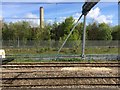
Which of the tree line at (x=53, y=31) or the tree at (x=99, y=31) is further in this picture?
the tree at (x=99, y=31)

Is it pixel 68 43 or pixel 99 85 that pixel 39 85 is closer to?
pixel 99 85

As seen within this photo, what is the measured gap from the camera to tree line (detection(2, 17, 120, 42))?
44062mm

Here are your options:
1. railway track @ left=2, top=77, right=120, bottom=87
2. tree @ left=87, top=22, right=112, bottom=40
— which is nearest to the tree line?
tree @ left=87, top=22, right=112, bottom=40

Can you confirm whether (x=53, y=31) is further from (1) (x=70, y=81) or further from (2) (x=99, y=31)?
(1) (x=70, y=81)

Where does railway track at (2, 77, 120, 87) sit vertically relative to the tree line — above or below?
below

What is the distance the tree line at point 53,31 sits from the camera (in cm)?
4406

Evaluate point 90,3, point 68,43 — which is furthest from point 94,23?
point 90,3

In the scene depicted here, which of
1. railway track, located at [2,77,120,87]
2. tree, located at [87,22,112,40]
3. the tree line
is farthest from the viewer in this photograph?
tree, located at [87,22,112,40]

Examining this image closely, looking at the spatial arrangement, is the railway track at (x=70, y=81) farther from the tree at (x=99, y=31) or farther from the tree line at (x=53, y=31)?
the tree at (x=99, y=31)

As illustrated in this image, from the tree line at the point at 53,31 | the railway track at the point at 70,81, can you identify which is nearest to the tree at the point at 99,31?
the tree line at the point at 53,31

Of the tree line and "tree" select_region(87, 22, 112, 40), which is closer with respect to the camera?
the tree line

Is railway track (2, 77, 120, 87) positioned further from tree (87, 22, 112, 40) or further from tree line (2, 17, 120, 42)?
tree (87, 22, 112, 40)

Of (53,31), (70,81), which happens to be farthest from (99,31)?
(70,81)

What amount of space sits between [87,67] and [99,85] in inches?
214
